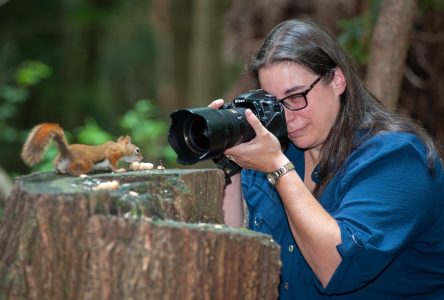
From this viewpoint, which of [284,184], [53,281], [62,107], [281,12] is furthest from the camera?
[62,107]

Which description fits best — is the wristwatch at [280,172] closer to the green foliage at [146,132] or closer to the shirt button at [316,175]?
the shirt button at [316,175]

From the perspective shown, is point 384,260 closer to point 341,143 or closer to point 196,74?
point 341,143

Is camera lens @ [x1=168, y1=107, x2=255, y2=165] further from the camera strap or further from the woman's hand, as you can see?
the camera strap

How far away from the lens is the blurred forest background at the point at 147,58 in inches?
184

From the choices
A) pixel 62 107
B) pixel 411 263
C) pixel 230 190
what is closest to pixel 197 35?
pixel 62 107

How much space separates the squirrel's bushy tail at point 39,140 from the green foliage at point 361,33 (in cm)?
235

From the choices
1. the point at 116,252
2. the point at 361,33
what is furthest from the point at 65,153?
the point at 361,33

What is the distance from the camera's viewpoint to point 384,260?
200cm

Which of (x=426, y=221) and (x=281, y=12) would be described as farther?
(x=281, y=12)

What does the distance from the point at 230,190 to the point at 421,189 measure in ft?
2.76

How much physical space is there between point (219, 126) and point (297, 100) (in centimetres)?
40

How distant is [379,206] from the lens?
2023 millimetres

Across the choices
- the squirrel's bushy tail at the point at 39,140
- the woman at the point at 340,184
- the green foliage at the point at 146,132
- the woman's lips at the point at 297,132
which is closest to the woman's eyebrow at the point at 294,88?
the woman at the point at 340,184

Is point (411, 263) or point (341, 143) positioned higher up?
point (341, 143)
